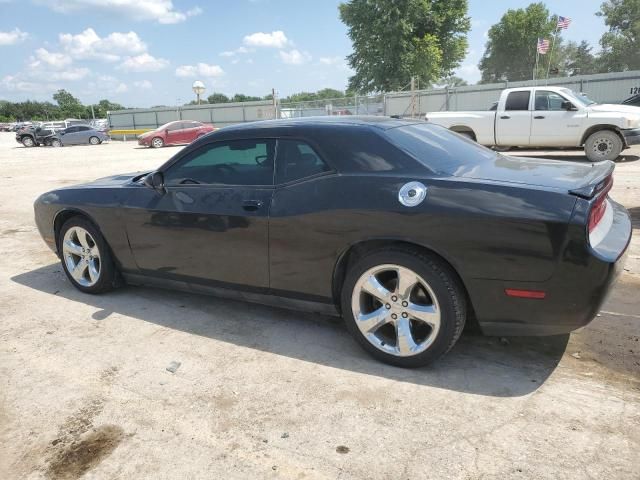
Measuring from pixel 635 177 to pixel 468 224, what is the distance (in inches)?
333

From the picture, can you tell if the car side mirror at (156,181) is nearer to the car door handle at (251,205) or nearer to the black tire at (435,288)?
the car door handle at (251,205)

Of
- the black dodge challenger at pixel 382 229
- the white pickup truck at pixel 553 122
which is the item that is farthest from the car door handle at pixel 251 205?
the white pickup truck at pixel 553 122

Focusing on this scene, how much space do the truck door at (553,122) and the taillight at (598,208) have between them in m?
9.56

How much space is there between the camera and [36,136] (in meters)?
32.0

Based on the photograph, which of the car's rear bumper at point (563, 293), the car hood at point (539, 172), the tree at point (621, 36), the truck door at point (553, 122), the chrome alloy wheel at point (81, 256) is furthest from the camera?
the tree at point (621, 36)

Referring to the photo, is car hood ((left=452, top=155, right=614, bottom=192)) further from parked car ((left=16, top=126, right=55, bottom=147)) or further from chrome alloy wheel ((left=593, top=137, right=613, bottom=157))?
parked car ((left=16, top=126, right=55, bottom=147))

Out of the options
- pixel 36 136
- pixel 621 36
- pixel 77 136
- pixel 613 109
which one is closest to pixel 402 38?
pixel 77 136

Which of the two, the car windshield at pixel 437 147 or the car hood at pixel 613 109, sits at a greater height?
the car hood at pixel 613 109

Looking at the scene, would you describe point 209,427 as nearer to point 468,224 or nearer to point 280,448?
point 280,448

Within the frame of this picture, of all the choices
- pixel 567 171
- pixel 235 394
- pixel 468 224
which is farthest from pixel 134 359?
pixel 567 171

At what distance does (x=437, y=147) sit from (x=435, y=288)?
1.08 meters

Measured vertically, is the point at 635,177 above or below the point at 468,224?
below

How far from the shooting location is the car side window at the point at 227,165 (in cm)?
352

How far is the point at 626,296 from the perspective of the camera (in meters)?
4.02
